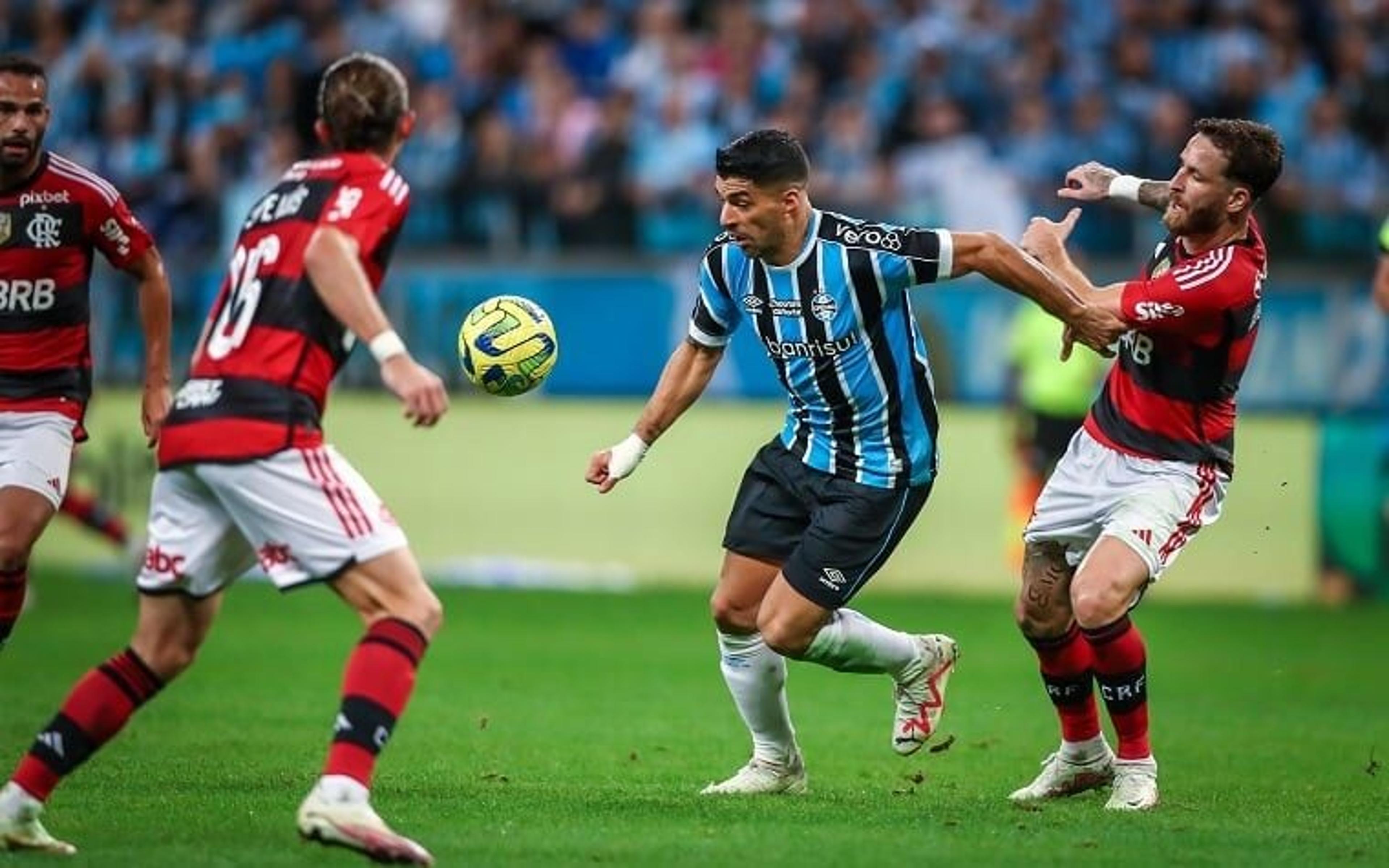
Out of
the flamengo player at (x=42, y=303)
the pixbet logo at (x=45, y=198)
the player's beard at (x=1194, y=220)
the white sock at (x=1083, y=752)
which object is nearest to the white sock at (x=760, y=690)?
the white sock at (x=1083, y=752)

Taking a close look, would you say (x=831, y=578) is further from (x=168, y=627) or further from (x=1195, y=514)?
(x=168, y=627)

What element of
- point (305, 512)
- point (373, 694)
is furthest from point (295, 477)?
point (373, 694)

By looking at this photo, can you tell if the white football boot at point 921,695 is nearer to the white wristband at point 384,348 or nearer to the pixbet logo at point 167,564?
the white wristband at point 384,348

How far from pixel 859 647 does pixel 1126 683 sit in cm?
104

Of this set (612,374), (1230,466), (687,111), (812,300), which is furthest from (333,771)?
(687,111)

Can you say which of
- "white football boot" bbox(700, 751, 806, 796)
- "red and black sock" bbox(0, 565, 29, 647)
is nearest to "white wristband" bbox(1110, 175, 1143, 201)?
"white football boot" bbox(700, 751, 806, 796)

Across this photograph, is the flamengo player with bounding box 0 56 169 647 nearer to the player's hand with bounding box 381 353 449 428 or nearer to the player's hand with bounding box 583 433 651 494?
the player's hand with bounding box 583 433 651 494

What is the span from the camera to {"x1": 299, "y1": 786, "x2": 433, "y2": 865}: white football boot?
6652mm

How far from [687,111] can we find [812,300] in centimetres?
1186

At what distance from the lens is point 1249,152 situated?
8.48 meters

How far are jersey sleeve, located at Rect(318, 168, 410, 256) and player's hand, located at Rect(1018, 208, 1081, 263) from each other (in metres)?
2.66

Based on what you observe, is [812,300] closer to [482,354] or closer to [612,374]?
[482,354]

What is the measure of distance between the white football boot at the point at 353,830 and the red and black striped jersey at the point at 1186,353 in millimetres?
3470

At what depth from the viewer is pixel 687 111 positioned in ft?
65.9
